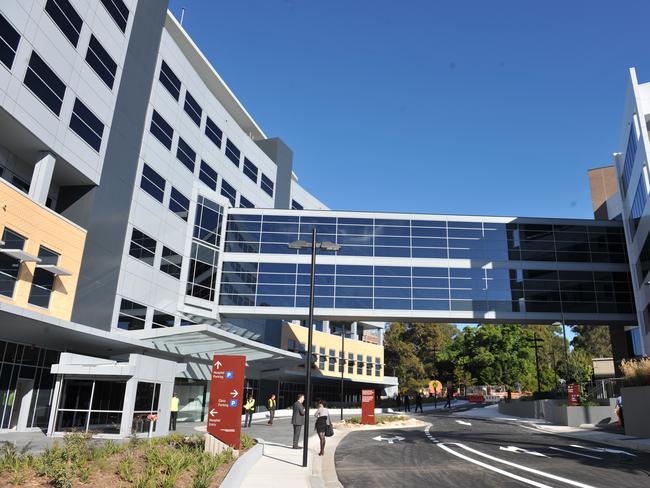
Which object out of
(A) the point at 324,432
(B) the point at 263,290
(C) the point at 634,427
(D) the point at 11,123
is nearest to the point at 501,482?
(A) the point at 324,432

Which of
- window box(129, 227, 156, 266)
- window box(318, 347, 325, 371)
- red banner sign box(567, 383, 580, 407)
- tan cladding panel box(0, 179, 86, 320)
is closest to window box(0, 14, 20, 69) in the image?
tan cladding panel box(0, 179, 86, 320)

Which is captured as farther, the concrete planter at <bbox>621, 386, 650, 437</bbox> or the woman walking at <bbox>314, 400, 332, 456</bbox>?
the concrete planter at <bbox>621, 386, 650, 437</bbox>

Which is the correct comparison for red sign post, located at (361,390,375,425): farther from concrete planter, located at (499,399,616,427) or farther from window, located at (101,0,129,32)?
window, located at (101,0,129,32)

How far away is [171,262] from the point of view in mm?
36500

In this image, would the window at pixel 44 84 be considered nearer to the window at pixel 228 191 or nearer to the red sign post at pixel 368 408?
the window at pixel 228 191

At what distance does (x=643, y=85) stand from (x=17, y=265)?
131 ft

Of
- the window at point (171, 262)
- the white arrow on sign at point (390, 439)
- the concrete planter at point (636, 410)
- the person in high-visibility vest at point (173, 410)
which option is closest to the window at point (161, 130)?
the window at point (171, 262)

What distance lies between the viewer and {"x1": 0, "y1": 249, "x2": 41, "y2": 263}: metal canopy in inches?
882

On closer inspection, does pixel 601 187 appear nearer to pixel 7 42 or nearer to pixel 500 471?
pixel 500 471

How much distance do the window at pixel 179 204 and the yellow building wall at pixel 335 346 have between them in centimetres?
1854

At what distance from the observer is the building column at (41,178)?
992 inches

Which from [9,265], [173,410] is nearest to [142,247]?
[9,265]

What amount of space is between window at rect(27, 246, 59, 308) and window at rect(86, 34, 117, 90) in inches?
428

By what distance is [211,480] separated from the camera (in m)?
10.8
